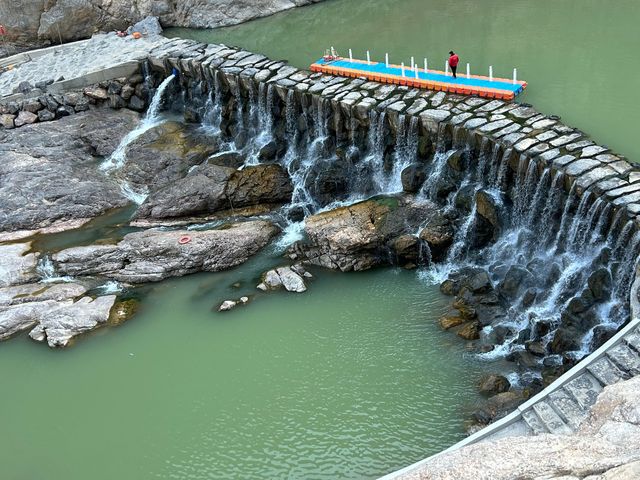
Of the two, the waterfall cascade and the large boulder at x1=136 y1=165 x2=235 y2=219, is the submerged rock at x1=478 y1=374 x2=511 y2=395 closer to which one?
the waterfall cascade

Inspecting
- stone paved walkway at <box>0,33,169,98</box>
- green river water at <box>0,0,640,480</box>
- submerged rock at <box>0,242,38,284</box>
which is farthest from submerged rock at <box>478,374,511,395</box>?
stone paved walkway at <box>0,33,169,98</box>

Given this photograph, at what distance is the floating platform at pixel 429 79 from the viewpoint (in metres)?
19.0

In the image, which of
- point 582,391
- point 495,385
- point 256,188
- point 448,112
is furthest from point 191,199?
point 582,391

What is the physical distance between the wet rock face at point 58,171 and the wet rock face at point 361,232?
7.21 metres

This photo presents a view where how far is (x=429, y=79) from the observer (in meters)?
20.0

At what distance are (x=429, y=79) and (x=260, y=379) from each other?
10.6m

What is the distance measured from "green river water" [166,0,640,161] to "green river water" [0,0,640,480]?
0.14 meters

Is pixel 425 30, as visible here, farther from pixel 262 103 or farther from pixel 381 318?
pixel 381 318

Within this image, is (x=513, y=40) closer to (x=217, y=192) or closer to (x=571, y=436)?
(x=217, y=192)

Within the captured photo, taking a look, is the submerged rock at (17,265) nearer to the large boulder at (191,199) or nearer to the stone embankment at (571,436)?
the large boulder at (191,199)

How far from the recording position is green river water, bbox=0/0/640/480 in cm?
1288

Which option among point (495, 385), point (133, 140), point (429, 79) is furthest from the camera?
point (133, 140)

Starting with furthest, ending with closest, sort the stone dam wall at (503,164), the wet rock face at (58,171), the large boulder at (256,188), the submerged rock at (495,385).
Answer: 1. the wet rock face at (58,171)
2. the large boulder at (256,188)
3. the submerged rock at (495,385)
4. the stone dam wall at (503,164)

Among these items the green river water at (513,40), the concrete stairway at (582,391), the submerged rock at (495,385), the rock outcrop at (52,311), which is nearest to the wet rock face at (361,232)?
the submerged rock at (495,385)
